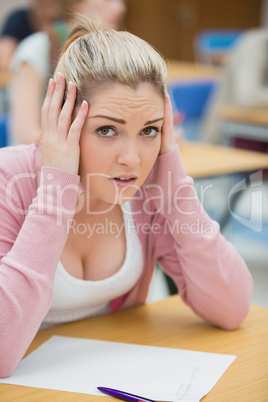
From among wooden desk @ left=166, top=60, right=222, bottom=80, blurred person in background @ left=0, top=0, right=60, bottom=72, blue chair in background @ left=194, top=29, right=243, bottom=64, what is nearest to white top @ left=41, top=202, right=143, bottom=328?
wooden desk @ left=166, top=60, right=222, bottom=80

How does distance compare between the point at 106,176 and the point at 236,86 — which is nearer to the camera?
the point at 106,176

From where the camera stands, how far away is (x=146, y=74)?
44.4 inches

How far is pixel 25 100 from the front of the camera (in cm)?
265

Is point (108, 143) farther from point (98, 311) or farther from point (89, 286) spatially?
point (98, 311)

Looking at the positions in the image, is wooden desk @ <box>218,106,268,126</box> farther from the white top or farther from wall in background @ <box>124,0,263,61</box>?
wall in background @ <box>124,0,263,61</box>

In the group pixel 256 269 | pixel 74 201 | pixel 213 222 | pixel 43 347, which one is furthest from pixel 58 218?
pixel 256 269

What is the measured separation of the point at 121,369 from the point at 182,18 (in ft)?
25.2

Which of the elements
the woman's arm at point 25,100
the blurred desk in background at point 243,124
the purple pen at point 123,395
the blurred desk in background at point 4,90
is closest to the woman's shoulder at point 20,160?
the purple pen at point 123,395

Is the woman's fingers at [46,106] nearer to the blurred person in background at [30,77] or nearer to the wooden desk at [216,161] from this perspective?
the wooden desk at [216,161]

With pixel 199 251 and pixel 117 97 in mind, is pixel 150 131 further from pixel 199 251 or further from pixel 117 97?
pixel 199 251

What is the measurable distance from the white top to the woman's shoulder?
0.64 feet

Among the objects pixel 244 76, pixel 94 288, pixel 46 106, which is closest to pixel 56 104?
pixel 46 106

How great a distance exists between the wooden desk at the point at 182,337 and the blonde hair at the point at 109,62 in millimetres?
460

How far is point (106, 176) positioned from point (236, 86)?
117 inches
